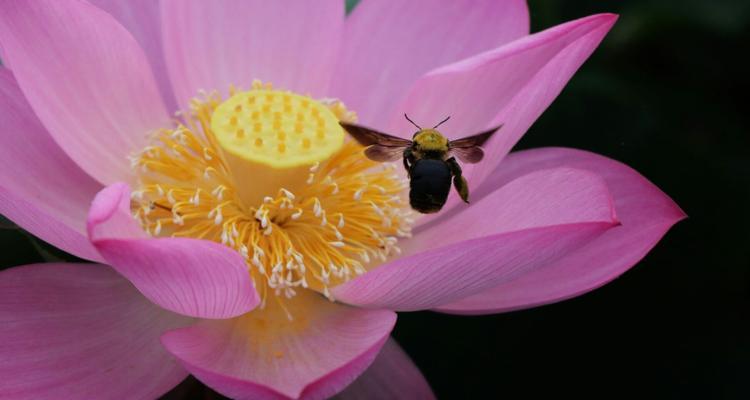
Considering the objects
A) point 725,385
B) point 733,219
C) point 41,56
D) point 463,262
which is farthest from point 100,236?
point 733,219

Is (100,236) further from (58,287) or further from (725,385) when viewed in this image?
(725,385)

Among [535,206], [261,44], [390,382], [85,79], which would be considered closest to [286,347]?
[390,382]

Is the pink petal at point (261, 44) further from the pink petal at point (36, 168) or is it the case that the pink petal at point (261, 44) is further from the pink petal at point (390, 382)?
the pink petal at point (390, 382)

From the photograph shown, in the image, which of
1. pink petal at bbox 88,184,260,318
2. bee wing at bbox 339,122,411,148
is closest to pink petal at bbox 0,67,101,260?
pink petal at bbox 88,184,260,318

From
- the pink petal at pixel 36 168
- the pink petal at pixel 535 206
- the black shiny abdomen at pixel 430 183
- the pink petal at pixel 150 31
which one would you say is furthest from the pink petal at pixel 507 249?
the pink petal at pixel 150 31

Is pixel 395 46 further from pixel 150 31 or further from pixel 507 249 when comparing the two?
pixel 507 249
